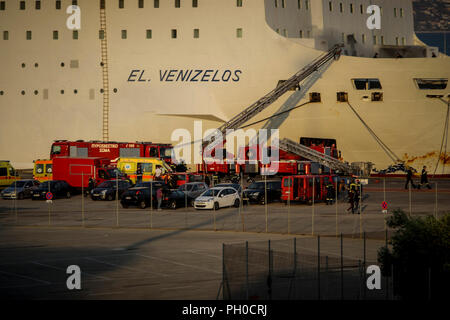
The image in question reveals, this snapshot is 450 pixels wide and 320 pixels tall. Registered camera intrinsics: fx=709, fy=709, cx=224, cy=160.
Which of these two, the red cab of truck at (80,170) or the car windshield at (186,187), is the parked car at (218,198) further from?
the red cab of truck at (80,170)

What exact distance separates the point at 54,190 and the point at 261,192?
11.3 meters

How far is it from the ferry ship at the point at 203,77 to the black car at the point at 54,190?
15.1 meters

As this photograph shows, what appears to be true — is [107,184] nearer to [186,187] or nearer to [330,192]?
[186,187]

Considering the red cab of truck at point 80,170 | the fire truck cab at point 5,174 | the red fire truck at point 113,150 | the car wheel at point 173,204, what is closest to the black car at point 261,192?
the car wheel at point 173,204

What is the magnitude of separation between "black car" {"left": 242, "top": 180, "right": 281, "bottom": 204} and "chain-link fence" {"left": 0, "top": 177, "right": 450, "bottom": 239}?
5cm

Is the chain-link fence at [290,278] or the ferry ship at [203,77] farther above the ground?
the ferry ship at [203,77]

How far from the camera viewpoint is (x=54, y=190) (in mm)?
37219

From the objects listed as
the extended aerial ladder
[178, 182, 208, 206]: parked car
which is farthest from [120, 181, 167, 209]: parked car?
the extended aerial ladder

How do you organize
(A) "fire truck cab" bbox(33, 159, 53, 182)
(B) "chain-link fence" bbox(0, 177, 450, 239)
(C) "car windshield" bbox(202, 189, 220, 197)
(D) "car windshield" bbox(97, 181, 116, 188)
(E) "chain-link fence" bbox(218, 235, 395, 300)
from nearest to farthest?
(E) "chain-link fence" bbox(218, 235, 395, 300) < (B) "chain-link fence" bbox(0, 177, 450, 239) < (C) "car windshield" bbox(202, 189, 220, 197) < (D) "car windshield" bbox(97, 181, 116, 188) < (A) "fire truck cab" bbox(33, 159, 53, 182)

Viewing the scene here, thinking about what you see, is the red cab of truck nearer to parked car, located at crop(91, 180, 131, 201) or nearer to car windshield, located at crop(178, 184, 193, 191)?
parked car, located at crop(91, 180, 131, 201)

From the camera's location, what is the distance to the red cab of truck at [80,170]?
130ft

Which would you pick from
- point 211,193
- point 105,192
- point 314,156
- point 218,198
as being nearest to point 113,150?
point 105,192

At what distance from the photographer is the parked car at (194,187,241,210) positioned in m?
31.3

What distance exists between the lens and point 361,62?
50.2m
